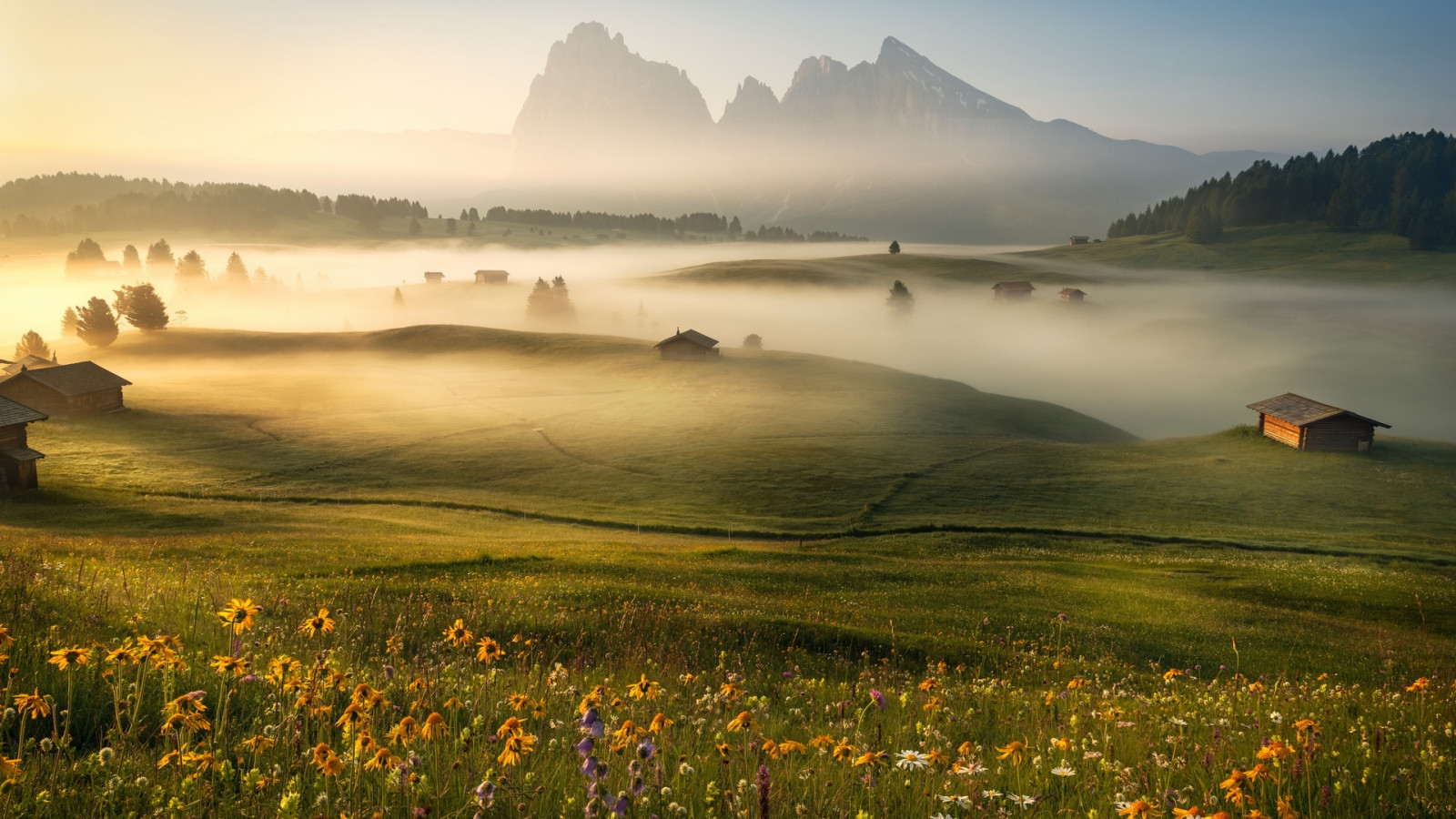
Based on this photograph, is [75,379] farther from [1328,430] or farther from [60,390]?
[1328,430]

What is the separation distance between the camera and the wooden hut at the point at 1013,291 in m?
186

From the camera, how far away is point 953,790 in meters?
5.39

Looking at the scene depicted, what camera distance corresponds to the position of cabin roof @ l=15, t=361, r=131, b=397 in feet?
241

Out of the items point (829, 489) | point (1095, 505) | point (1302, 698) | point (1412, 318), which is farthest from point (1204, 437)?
point (1412, 318)

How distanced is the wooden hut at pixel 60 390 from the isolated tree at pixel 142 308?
6114 centimetres

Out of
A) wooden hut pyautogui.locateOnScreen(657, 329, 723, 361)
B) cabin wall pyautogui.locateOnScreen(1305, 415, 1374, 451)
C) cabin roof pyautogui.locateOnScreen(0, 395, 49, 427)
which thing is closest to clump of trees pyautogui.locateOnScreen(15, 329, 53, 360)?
cabin roof pyautogui.locateOnScreen(0, 395, 49, 427)

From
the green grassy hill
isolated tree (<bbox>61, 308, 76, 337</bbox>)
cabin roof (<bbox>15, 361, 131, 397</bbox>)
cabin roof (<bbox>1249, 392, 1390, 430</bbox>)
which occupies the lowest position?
the green grassy hill

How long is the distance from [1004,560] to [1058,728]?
33.9m

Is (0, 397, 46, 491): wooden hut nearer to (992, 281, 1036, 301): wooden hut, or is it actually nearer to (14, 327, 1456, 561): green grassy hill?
(14, 327, 1456, 561): green grassy hill

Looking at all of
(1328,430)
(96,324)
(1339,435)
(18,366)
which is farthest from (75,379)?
(1339,435)

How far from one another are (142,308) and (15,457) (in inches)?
3748

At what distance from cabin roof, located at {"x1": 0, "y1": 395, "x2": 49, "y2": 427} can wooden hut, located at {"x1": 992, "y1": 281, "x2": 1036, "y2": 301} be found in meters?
172

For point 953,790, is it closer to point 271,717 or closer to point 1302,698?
point 271,717

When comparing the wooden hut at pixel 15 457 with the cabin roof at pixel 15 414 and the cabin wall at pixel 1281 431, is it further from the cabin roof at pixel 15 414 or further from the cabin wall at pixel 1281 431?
the cabin wall at pixel 1281 431
